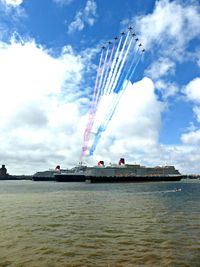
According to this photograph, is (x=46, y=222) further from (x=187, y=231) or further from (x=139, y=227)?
(x=187, y=231)

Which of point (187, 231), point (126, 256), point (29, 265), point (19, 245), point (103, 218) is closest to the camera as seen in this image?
point (29, 265)

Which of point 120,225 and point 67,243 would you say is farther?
point 120,225

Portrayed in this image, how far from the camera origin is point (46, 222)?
33.3 meters

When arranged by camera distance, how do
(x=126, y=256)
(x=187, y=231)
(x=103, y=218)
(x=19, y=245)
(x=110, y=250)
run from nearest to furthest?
(x=126, y=256) < (x=110, y=250) < (x=19, y=245) < (x=187, y=231) < (x=103, y=218)

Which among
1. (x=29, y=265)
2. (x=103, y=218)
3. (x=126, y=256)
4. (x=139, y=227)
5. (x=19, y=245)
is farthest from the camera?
(x=103, y=218)

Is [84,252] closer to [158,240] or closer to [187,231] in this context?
[158,240]

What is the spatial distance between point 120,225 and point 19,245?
437 inches

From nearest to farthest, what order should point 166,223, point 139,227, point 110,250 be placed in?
point 110,250
point 139,227
point 166,223

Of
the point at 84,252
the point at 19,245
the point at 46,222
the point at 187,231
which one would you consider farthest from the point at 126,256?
the point at 46,222

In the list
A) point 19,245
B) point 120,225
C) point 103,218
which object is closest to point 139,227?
point 120,225

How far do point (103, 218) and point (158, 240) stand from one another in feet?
40.3

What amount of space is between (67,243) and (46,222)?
10691mm

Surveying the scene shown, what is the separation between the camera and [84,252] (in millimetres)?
20656

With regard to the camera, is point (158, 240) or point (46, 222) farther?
point (46, 222)
